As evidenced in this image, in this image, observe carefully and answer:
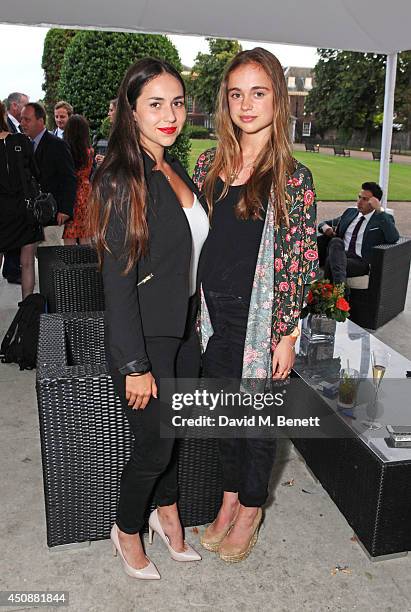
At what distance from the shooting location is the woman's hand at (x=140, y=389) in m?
1.69

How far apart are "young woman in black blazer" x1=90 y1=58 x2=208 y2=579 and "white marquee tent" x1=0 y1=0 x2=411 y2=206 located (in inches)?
194

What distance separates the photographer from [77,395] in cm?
200

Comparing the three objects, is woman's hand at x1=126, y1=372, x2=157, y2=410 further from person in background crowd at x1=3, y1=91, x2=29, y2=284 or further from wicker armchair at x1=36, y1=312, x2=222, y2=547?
person in background crowd at x1=3, y1=91, x2=29, y2=284

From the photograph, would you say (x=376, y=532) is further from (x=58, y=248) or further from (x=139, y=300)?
(x=58, y=248)

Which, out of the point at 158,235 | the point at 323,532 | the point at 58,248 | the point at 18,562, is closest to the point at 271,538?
the point at 323,532

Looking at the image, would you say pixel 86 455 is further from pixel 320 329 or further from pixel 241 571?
pixel 320 329

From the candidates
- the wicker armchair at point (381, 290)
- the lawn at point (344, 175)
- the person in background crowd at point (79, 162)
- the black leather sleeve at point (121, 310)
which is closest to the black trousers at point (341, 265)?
the wicker armchair at point (381, 290)

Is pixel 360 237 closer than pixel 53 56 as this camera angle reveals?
Yes

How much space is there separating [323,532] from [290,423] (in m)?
0.69

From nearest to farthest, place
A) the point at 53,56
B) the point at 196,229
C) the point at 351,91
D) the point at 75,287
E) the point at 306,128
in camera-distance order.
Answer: the point at 196,229 → the point at 75,287 → the point at 53,56 → the point at 351,91 → the point at 306,128

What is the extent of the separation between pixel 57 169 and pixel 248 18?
9.70ft


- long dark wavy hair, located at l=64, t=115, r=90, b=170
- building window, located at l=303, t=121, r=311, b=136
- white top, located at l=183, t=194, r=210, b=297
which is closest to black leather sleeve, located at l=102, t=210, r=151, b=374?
white top, located at l=183, t=194, r=210, b=297

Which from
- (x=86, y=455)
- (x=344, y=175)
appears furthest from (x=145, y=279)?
→ (x=344, y=175)

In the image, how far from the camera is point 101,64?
9781 mm
